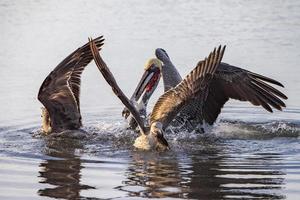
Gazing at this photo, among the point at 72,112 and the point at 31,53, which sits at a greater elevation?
the point at 31,53

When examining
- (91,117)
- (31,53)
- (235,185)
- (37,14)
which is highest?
(37,14)

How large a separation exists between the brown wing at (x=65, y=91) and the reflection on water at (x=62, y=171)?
0.37 metres

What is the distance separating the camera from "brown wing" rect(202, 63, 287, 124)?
420 inches

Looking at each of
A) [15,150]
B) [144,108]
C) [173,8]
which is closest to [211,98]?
[144,108]

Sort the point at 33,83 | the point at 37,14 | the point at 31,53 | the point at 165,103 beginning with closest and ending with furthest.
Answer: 1. the point at 165,103
2. the point at 33,83
3. the point at 31,53
4. the point at 37,14

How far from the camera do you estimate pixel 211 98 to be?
1134 cm

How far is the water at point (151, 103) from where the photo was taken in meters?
8.20

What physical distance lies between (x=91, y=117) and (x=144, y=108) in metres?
0.94

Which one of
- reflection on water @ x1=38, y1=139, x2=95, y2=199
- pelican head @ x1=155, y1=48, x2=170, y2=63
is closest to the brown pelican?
reflection on water @ x1=38, y1=139, x2=95, y2=199

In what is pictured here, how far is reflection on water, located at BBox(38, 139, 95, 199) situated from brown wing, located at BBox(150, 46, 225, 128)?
1061 mm

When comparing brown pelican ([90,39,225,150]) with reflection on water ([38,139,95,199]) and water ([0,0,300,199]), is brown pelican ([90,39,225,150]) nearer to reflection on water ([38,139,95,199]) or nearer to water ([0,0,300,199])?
water ([0,0,300,199])

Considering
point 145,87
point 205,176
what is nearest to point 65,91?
point 145,87

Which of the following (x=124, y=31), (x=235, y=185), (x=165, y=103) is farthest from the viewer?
(x=124, y=31)

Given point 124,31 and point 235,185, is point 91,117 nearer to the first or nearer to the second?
point 235,185
